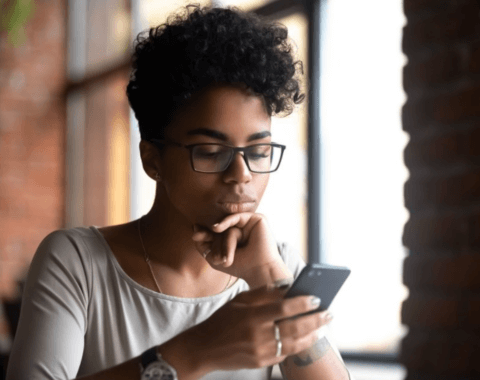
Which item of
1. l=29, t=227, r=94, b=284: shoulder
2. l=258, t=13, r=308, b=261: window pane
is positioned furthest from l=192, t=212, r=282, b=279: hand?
l=258, t=13, r=308, b=261: window pane

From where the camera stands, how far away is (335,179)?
2.94m

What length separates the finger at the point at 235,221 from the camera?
4.48ft

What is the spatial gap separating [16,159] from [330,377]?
4381 millimetres

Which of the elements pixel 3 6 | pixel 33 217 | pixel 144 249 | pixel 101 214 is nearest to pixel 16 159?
pixel 33 217

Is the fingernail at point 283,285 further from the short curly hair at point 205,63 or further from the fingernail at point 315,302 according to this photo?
the short curly hair at point 205,63

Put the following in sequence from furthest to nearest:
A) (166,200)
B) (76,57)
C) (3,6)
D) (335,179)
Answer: (76,57), (3,6), (335,179), (166,200)

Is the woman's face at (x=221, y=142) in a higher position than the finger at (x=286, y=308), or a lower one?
higher

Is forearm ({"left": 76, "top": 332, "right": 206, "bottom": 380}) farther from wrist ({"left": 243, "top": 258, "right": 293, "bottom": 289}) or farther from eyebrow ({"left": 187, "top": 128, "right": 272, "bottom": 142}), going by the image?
eyebrow ({"left": 187, "top": 128, "right": 272, "bottom": 142})

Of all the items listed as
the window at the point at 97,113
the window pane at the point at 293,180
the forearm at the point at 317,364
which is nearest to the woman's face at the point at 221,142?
the forearm at the point at 317,364

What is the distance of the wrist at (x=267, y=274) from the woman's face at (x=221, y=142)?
0.48ft

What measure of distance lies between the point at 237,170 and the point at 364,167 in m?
1.47

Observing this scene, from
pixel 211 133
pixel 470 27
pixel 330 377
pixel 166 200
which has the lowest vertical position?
pixel 330 377

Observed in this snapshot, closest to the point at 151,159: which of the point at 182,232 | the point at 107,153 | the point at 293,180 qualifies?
the point at 182,232

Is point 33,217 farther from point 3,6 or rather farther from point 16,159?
point 3,6
